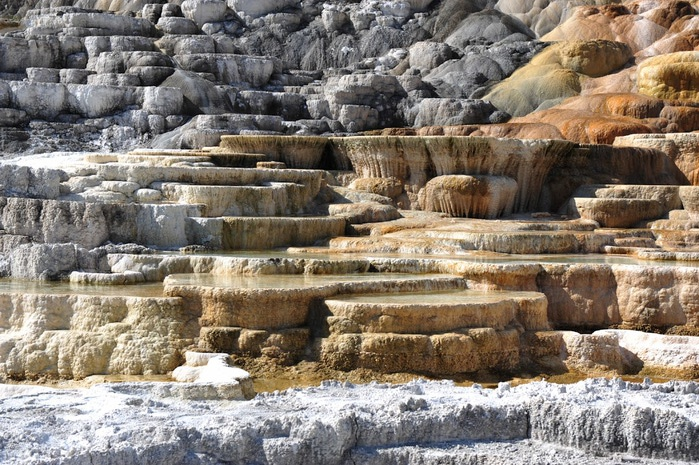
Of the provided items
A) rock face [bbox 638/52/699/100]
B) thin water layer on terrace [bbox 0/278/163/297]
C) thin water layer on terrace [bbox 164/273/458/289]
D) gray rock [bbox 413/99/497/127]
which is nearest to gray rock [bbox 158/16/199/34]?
gray rock [bbox 413/99/497/127]

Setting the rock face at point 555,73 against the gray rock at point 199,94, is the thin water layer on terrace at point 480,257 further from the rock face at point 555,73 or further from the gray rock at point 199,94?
the rock face at point 555,73

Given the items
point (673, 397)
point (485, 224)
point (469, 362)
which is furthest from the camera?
point (485, 224)

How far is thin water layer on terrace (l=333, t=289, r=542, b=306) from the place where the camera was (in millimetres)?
10469

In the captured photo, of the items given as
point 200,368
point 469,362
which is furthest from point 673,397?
point 200,368

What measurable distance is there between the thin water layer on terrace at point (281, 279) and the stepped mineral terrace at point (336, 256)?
7 cm

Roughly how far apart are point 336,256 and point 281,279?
1619 mm

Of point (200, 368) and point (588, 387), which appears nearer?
point (588, 387)

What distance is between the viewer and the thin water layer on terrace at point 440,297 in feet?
34.3

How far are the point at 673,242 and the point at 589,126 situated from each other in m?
6.60

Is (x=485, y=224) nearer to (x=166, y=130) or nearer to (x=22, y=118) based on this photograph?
(x=166, y=130)

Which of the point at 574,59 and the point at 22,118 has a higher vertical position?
the point at 574,59

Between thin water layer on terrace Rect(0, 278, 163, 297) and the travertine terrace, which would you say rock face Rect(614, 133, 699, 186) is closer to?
the travertine terrace

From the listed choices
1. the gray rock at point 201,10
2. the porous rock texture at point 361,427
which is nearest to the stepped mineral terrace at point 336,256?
the porous rock texture at point 361,427

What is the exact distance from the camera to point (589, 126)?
20844 millimetres
